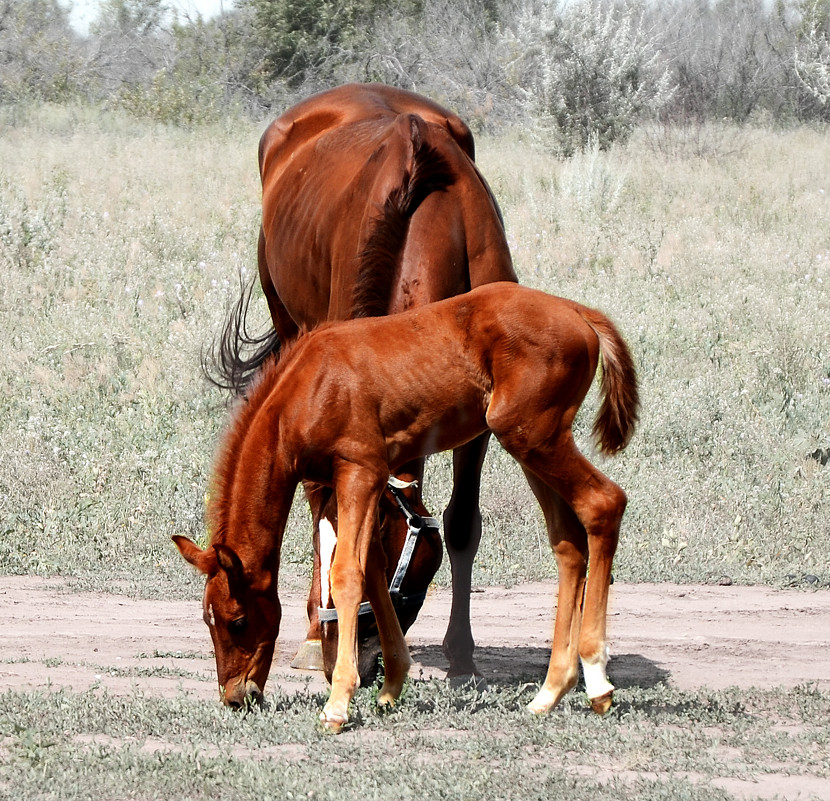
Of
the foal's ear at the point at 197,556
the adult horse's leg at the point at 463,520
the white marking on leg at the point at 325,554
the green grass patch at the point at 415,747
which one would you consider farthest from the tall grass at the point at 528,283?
the foal's ear at the point at 197,556

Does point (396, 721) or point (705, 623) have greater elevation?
point (396, 721)

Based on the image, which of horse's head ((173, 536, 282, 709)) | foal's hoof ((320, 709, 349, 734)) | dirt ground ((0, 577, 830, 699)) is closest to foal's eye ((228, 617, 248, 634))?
horse's head ((173, 536, 282, 709))

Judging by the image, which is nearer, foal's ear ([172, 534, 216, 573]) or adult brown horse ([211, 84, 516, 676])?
foal's ear ([172, 534, 216, 573])

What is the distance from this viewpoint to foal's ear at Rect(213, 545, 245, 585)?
13.3ft

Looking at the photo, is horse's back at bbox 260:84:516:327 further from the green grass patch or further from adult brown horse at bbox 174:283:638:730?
the green grass patch

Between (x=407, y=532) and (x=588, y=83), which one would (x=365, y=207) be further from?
(x=588, y=83)

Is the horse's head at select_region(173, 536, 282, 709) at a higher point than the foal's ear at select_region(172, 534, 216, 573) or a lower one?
lower

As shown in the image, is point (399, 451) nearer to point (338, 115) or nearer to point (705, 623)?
point (705, 623)

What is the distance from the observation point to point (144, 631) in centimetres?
588

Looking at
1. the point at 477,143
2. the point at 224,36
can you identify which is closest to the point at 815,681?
the point at 477,143

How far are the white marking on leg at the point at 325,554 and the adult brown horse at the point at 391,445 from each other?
0.24 m

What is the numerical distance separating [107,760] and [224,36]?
72.2 ft

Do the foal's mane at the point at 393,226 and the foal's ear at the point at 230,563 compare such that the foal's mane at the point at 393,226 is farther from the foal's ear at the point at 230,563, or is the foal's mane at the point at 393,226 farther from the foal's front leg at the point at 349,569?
the foal's ear at the point at 230,563

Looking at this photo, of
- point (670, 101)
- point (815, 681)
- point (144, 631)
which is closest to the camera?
point (815, 681)
